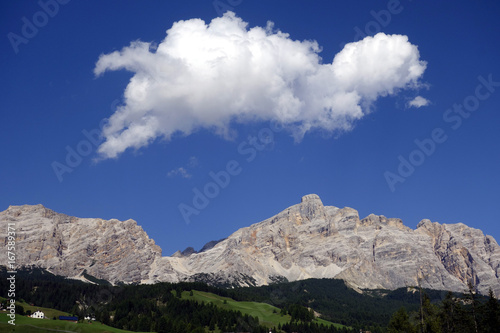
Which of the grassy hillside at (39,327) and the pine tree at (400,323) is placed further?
the grassy hillside at (39,327)

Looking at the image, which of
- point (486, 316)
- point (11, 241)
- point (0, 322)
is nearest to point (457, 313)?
point (486, 316)

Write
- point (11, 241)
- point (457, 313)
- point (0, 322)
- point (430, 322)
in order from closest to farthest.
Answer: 1. point (430, 322)
2. point (457, 313)
3. point (11, 241)
4. point (0, 322)

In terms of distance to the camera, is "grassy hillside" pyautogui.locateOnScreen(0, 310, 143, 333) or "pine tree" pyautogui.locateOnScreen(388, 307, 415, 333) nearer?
"pine tree" pyautogui.locateOnScreen(388, 307, 415, 333)

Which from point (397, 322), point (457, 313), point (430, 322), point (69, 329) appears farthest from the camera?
point (69, 329)

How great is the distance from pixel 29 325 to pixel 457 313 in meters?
144

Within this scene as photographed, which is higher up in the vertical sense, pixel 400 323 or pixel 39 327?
pixel 39 327

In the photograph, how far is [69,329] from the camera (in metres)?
186

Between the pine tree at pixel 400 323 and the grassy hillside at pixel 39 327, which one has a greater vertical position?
the grassy hillside at pixel 39 327

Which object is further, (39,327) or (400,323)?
(39,327)

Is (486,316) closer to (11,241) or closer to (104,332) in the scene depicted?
(11,241)

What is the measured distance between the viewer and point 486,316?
106 meters

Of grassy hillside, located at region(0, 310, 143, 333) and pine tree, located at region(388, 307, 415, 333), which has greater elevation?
grassy hillside, located at region(0, 310, 143, 333)

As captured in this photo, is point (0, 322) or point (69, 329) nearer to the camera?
point (0, 322)

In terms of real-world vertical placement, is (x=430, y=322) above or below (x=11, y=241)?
below
